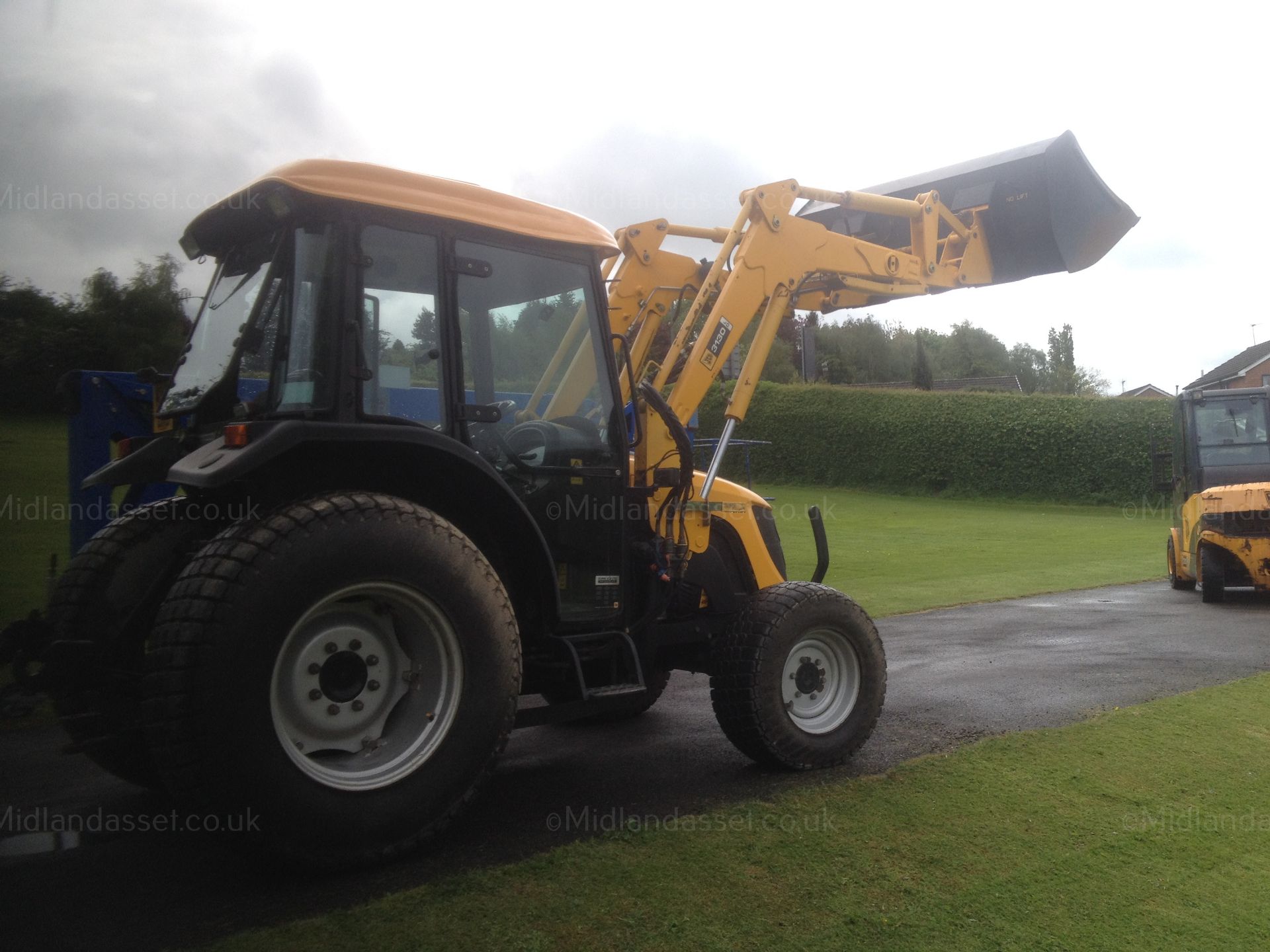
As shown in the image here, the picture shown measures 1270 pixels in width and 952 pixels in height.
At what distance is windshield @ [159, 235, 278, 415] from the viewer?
4.31 m

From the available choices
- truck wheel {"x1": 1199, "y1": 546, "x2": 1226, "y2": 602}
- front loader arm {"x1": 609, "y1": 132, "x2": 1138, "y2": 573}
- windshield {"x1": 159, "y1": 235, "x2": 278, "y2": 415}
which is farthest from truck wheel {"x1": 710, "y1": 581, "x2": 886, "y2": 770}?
truck wheel {"x1": 1199, "y1": 546, "x2": 1226, "y2": 602}

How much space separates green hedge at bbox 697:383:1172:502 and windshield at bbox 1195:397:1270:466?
17.9m

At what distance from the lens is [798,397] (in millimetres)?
36781

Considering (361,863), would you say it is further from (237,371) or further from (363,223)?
(363,223)

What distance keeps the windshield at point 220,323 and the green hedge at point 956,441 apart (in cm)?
2737

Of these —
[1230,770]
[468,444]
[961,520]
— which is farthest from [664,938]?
[961,520]

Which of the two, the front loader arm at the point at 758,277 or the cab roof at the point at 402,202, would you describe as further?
the front loader arm at the point at 758,277

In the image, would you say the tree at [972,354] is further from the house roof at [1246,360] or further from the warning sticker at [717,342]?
the warning sticker at [717,342]

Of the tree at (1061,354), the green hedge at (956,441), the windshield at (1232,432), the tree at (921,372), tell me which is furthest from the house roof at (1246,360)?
the windshield at (1232,432)

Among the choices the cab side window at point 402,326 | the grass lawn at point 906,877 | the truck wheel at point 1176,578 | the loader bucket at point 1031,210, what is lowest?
the grass lawn at point 906,877

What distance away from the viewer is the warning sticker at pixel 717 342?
576cm

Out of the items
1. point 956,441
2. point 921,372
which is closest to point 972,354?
point 921,372

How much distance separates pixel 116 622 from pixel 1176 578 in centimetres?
1335

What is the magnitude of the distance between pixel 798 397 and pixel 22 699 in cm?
3384
